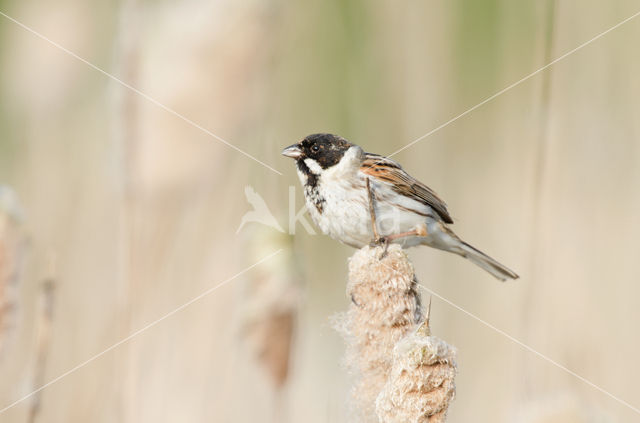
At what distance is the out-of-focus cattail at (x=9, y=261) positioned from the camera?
6.02 ft

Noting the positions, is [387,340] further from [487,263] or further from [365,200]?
[487,263]

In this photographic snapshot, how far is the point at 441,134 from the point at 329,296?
3.09 feet

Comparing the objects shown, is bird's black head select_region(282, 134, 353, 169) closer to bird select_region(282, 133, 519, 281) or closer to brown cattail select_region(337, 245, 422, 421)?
bird select_region(282, 133, 519, 281)

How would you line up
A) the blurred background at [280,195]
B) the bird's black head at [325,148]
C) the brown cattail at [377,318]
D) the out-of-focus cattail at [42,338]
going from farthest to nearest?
the bird's black head at [325,148] → the blurred background at [280,195] → the out-of-focus cattail at [42,338] → the brown cattail at [377,318]

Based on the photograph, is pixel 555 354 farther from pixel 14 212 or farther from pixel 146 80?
pixel 14 212

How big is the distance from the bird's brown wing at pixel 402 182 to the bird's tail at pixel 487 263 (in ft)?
0.57

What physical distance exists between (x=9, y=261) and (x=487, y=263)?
6.49ft

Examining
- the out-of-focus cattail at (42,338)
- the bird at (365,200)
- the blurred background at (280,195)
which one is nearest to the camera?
the out-of-focus cattail at (42,338)

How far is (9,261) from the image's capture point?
1.86 m

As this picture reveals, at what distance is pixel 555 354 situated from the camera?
256 cm

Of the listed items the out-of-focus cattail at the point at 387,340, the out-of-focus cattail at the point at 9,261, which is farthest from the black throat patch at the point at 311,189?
the out-of-focus cattail at the point at 9,261

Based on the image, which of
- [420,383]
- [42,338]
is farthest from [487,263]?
[42,338]

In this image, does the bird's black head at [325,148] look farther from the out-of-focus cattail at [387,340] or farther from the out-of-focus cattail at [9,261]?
the out-of-focus cattail at [9,261]

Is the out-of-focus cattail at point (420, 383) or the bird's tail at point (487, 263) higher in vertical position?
the out-of-focus cattail at point (420, 383)
